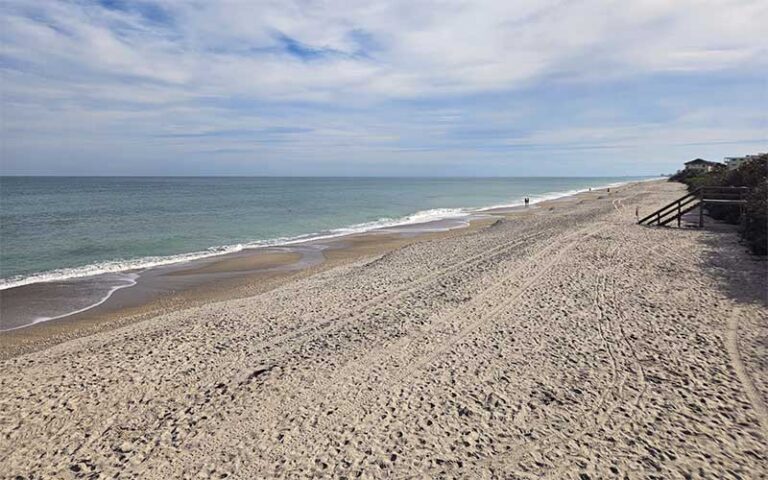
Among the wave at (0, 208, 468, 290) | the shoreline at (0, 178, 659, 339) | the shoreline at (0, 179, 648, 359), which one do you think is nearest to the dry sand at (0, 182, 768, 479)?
the shoreline at (0, 179, 648, 359)

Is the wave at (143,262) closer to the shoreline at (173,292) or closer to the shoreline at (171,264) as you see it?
the shoreline at (171,264)

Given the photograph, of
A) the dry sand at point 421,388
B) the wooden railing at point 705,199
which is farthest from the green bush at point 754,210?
the dry sand at point 421,388

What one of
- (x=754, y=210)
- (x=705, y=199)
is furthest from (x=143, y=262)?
(x=705, y=199)

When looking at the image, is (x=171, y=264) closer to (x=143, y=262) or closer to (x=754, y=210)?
(x=143, y=262)

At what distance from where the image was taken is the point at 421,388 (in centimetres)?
605

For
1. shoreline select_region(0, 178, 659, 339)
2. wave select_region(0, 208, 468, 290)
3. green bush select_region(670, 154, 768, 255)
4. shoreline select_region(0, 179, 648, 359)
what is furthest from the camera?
wave select_region(0, 208, 468, 290)

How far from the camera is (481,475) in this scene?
434cm

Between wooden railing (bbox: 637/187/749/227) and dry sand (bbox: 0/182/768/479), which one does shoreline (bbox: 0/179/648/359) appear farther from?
wooden railing (bbox: 637/187/749/227)

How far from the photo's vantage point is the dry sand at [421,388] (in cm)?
465

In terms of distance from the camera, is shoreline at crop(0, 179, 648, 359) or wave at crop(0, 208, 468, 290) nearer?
shoreline at crop(0, 179, 648, 359)

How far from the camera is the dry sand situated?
15.3 ft

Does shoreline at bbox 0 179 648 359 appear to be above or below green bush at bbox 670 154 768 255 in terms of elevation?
below

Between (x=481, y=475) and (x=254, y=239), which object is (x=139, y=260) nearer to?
(x=254, y=239)

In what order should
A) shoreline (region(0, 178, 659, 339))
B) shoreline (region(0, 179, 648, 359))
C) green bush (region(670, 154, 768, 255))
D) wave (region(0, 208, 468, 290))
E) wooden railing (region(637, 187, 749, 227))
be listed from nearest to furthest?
shoreline (region(0, 179, 648, 359)) < shoreline (region(0, 178, 659, 339)) < green bush (region(670, 154, 768, 255)) < wave (region(0, 208, 468, 290)) < wooden railing (region(637, 187, 749, 227))
